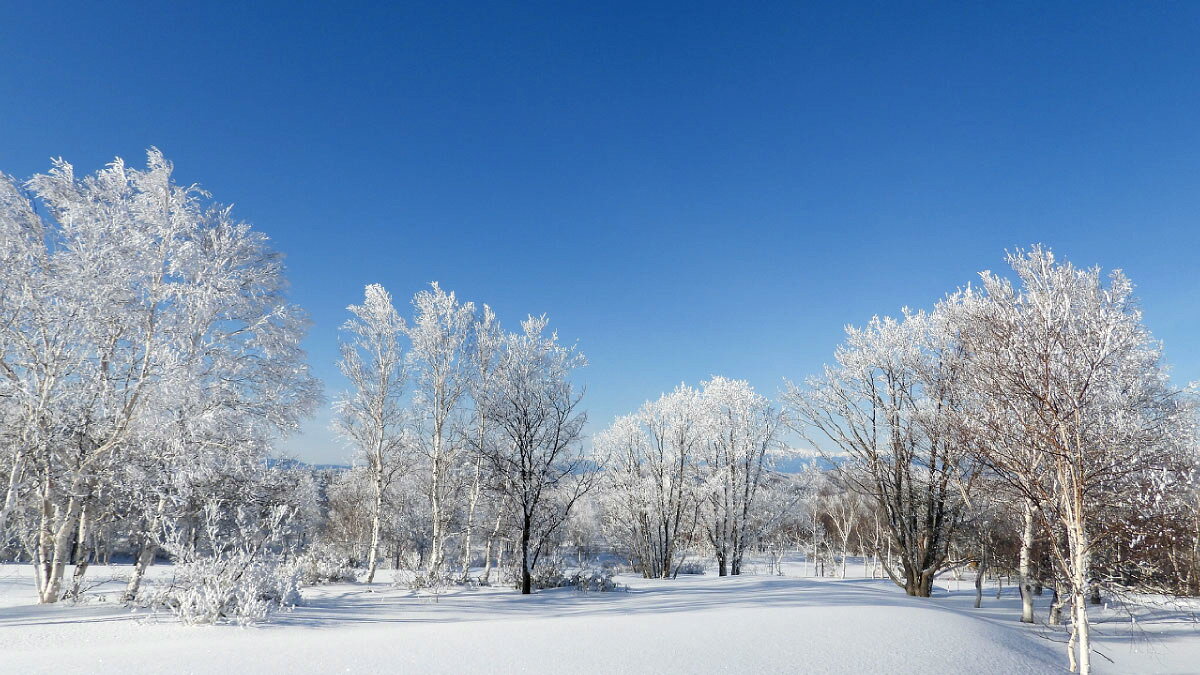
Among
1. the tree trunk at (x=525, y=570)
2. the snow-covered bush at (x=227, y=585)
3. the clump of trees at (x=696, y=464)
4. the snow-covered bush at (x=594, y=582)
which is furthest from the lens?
the clump of trees at (x=696, y=464)

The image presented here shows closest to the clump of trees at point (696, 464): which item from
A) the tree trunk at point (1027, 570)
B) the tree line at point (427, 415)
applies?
the tree line at point (427, 415)

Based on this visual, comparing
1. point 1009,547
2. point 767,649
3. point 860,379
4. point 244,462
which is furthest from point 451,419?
point 1009,547

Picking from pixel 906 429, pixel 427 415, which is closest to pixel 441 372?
pixel 427 415

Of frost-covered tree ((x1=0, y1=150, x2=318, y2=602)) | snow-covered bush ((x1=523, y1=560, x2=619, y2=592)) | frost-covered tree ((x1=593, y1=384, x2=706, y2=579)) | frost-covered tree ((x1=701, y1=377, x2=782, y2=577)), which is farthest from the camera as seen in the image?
frost-covered tree ((x1=701, y1=377, x2=782, y2=577))

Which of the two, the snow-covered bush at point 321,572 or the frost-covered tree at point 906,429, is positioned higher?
the frost-covered tree at point 906,429

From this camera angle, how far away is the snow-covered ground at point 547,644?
15.9 ft

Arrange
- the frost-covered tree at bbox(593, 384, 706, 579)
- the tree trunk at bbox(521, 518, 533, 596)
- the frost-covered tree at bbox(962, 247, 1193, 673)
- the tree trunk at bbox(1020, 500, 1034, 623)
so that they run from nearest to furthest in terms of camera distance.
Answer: the frost-covered tree at bbox(962, 247, 1193, 673), the tree trunk at bbox(1020, 500, 1034, 623), the tree trunk at bbox(521, 518, 533, 596), the frost-covered tree at bbox(593, 384, 706, 579)

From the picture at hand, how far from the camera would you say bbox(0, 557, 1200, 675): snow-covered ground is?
15.9 ft

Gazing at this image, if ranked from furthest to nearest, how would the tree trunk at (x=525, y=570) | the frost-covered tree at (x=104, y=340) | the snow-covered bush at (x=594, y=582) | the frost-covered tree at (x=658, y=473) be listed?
the frost-covered tree at (x=658, y=473), the snow-covered bush at (x=594, y=582), the tree trunk at (x=525, y=570), the frost-covered tree at (x=104, y=340)

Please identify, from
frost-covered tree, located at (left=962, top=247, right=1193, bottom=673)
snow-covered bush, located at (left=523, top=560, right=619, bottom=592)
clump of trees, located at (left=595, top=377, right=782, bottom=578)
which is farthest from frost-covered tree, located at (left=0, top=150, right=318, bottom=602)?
clump of trees, located at (left=595, top=377, right=782, bottom=578)

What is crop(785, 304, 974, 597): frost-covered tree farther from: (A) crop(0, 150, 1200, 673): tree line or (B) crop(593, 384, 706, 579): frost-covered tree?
(B) crop(593, 384, 706, 579): frost-covered tree

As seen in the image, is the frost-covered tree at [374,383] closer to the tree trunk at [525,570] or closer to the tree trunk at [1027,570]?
the tree trunk at [525,570]

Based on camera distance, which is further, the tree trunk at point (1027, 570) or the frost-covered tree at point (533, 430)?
the frost-covered tree at point (533, 430)

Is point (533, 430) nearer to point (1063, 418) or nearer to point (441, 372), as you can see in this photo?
point (441, 372)
